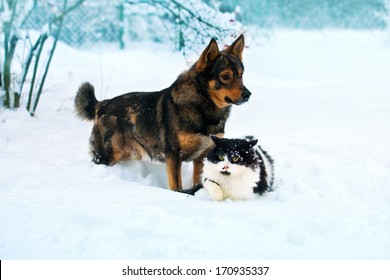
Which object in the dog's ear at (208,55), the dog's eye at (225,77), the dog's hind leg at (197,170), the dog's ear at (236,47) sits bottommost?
the dog's hind leg at (197,170)

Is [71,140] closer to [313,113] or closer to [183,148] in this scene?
[183,148]

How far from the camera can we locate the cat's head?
435 centimetres

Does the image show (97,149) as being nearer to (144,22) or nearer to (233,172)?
(233,172)

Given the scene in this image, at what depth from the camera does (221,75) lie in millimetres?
4855

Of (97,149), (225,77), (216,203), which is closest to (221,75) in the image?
(225,77)

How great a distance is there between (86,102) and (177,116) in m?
1.43

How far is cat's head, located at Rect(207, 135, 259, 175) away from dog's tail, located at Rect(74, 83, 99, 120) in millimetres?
2070

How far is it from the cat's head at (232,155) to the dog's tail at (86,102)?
207 centimetres

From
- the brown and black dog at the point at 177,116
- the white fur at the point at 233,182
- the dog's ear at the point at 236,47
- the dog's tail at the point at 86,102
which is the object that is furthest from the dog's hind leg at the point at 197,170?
the dog's tail at the point at 86,102

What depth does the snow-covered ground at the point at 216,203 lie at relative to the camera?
10.9 feet

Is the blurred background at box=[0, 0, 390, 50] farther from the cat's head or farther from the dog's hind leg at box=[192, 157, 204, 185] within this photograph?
the cat's head

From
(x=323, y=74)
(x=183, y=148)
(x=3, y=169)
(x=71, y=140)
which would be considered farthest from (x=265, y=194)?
(x=323, y=74)

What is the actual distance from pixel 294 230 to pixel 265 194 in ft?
3.58

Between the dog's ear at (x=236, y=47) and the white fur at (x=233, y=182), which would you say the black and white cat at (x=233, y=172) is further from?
the dog's ear at (x=236, y=47)
